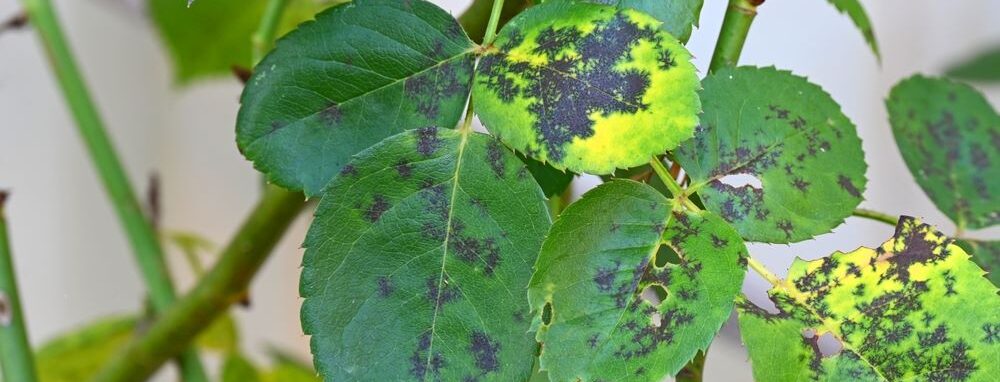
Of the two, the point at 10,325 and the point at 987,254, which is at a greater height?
the point at 987,254

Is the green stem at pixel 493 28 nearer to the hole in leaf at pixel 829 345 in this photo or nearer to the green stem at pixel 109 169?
the hole in leaf at pixel 829 345

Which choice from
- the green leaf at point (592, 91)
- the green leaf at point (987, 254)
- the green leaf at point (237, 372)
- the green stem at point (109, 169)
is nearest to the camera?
the green leaf at point (592, 91)

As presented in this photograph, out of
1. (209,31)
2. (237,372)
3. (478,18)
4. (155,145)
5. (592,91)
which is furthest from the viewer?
(155,145)

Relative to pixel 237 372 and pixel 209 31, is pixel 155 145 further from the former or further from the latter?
pixel 237 372

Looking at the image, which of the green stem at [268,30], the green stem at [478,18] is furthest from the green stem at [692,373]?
the green stem at [268,30]

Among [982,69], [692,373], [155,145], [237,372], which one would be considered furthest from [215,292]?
[155,145]

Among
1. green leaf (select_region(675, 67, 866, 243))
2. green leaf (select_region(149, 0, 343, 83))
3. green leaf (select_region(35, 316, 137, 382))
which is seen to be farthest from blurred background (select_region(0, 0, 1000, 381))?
green leaf (select_region(675, 67, 866, 243))
